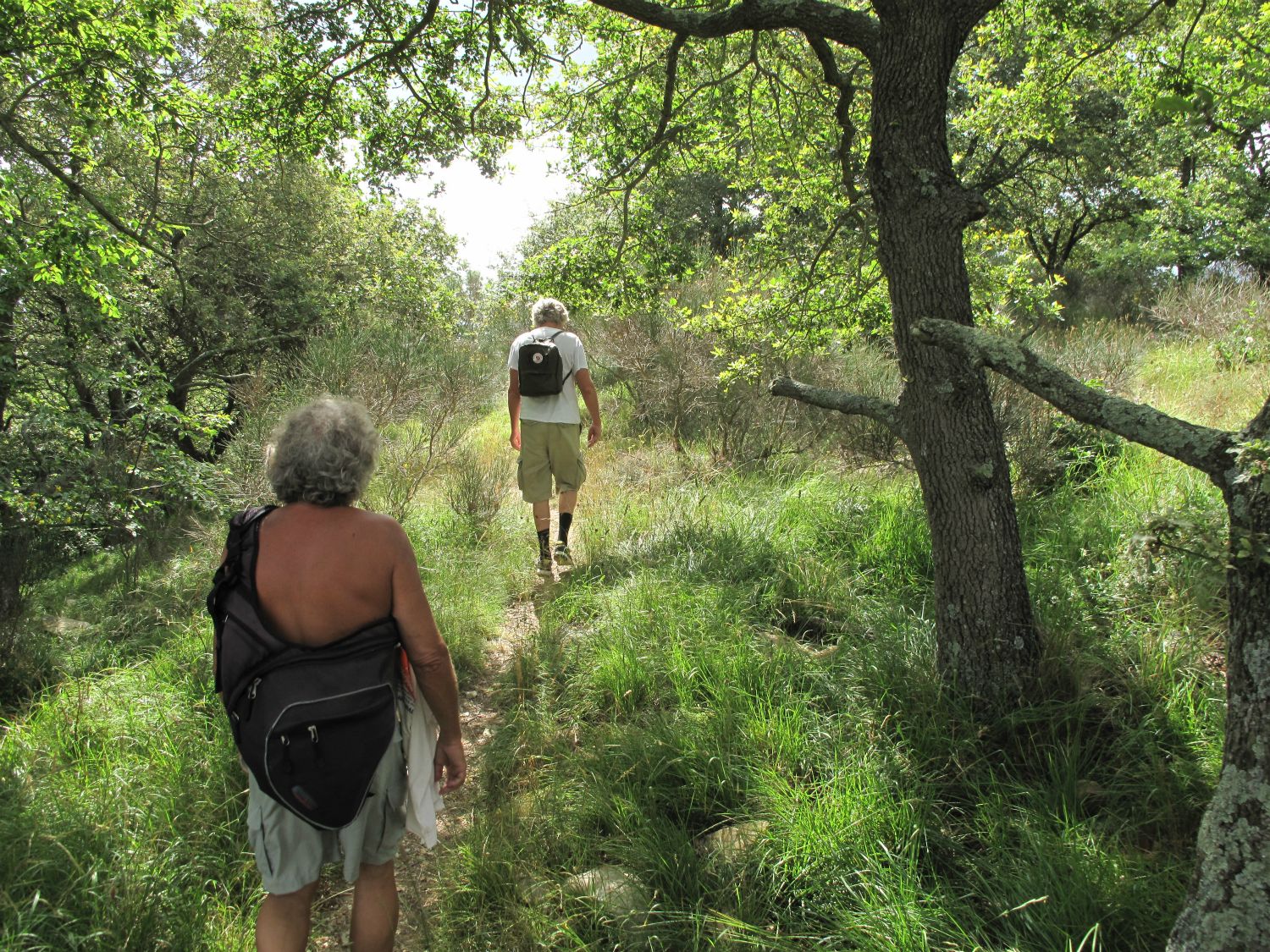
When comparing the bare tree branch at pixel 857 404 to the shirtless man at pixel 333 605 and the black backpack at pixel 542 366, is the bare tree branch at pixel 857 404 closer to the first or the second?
the shirtless man at pixel 333 605

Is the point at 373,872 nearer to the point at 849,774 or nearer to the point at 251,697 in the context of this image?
the point at 251,697

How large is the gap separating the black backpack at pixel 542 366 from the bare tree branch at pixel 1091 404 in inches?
123

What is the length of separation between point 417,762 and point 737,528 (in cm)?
319

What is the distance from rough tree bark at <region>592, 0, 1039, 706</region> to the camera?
8.25 ft

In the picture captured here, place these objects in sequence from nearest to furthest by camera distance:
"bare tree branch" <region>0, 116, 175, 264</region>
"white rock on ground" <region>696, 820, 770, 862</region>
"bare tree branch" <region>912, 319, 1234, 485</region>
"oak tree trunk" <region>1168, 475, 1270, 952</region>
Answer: "oak tree trunk" <region>1168, 475, 1270, 952</region> < "bare tree branch" <region>912, 319, 1234, 485</region> < "white rock on ground" <region>696, 820, 770, 862</region> < "bare tree branch" <region>0, 116, 175, 264</region>

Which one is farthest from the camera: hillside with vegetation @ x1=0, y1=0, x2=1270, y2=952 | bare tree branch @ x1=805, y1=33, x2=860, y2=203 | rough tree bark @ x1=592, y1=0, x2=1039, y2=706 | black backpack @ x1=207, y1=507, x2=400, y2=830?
bare tree branch @ x1=805, y1=33, x2=860, y2=203

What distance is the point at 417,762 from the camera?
198cm

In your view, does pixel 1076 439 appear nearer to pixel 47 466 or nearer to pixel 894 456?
pixel 894 456

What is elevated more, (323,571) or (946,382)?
(946,382)

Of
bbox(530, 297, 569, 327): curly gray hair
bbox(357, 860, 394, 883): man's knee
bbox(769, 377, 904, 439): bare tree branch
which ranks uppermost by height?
bbox(530, 297, 569, 327): curly gray hair

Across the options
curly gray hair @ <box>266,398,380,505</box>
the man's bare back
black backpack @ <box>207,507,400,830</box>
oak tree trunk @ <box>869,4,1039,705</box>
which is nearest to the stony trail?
black backpack @ <box>207,507,400,830</box>

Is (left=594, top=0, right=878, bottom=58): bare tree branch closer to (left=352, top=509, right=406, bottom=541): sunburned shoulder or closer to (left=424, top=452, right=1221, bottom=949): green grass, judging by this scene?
(left=352, top=509, right=406, bottom=541): sunburned shoulder

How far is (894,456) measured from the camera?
625 centimetres

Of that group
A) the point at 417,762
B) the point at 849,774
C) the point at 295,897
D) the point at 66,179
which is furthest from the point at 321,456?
the point at 66,179
